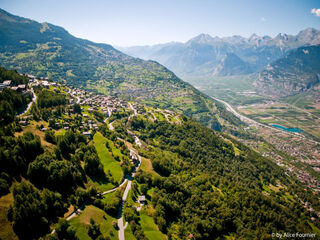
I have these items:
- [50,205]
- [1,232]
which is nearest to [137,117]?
[50,205]

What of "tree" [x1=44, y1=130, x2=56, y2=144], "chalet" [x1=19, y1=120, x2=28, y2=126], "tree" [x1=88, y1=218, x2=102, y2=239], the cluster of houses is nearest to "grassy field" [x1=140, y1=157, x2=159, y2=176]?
"tree" [x1=88, y1=218, x2=102, y2=239]

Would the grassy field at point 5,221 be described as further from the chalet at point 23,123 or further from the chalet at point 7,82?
the chalet at point 7,82

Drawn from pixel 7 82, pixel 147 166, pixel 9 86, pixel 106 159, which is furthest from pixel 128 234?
pixel 7 82

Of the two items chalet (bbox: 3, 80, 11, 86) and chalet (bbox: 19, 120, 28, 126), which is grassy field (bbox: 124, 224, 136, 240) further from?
chalet (bbox: 3, 80, 11, 86)

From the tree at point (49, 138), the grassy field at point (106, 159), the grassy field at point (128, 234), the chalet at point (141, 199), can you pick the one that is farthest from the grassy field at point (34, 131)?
the grassy field at point (128, 234)

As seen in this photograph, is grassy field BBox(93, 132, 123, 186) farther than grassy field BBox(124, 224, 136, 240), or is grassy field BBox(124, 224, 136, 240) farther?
grassy field BBox(93, 132, 123, 186)

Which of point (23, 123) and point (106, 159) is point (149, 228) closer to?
point (106, 159)
